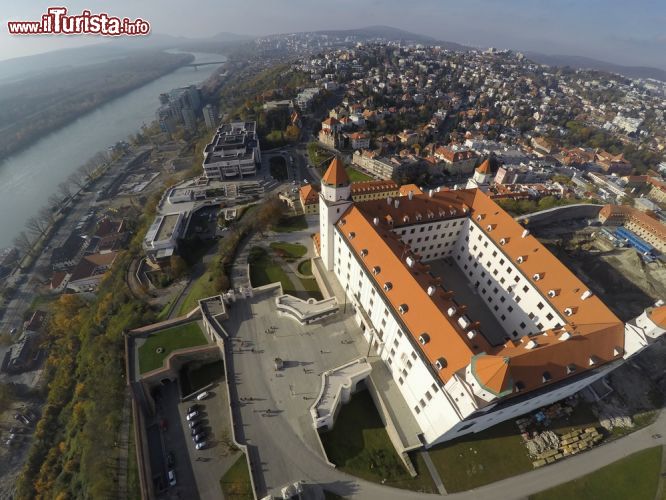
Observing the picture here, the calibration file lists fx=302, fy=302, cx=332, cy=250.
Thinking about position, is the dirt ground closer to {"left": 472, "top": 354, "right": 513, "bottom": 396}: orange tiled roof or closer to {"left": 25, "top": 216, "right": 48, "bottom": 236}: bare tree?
{"left": 472, "top": 354, "right": 513, "bottom": 396}: orange tiled roof

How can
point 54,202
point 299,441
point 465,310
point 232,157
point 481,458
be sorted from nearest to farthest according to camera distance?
point 481,458 → point 299,441 → point 465,310 → point 232,157 → point 54,202

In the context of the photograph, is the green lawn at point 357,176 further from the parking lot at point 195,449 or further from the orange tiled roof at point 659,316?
the orange tiled roof at point 659,316

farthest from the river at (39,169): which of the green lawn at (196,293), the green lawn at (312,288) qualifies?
the green lawn at (312,288)

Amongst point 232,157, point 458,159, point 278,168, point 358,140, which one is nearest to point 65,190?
point 232,157

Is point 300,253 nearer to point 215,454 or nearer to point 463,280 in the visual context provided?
point 463,280

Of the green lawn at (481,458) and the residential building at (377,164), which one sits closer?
the green lawn at (481,458)

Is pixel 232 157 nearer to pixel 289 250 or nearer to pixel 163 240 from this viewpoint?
pixel 163 240
